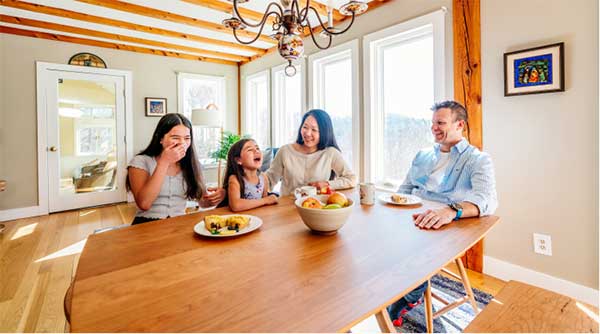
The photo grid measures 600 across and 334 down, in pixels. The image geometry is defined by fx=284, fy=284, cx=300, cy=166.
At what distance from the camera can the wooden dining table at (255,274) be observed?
22.4 inches

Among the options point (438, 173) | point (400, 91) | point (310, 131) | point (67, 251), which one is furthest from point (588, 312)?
point (67, 251)

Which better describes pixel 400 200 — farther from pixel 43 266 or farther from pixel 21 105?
pixel 21 105

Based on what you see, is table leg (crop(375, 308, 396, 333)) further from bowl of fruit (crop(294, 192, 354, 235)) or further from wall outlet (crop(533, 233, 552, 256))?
wall outlet (crop(533, 233, 552, 256))

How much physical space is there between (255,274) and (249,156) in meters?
0.89

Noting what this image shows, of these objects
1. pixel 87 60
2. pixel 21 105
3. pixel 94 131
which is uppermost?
pixel 87 60

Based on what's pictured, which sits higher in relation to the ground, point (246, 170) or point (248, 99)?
point (248, 99)

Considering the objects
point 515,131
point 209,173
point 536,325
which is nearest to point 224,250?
point 536,325

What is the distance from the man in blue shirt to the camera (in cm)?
127

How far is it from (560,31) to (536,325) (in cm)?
196

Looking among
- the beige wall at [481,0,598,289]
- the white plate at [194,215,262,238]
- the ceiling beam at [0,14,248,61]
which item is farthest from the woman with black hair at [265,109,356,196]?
the ceiling beam at [0,14,248,61]

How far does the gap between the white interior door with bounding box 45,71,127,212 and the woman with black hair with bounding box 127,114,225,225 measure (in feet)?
11.7

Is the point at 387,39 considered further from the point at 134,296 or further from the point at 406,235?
the point at 134,296

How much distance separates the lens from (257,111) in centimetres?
524

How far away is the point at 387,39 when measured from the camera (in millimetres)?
2867
